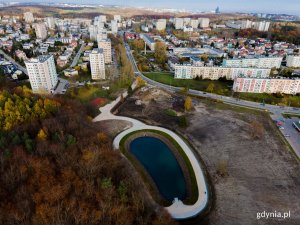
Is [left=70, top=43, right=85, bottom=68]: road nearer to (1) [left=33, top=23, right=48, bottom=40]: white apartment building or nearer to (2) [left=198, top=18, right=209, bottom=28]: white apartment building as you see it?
(1) [left=33, top=23, right=48, bottom=40]: white apartment building

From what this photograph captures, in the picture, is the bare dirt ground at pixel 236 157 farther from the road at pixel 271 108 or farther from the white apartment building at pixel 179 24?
the white apartment building at pixel 179 24

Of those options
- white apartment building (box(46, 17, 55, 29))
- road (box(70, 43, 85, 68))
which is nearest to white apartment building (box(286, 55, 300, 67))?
road (box(70, 43, 85, 68))

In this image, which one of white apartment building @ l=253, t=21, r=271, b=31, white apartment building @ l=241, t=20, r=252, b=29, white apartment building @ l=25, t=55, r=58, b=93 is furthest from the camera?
white apartment building @ l=241, t=20, r=252, b=29

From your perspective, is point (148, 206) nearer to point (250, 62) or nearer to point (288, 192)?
point (288, 192)

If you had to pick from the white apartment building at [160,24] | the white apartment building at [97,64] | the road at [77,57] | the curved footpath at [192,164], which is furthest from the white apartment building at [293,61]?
the white apartment building at [160,24]

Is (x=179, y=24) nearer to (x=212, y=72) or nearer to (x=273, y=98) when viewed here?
(x=212, y=72)

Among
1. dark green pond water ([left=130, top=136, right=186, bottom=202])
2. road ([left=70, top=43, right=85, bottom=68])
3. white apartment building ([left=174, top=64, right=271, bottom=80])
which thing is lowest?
dark green pond water ([left=130, top=136, right=186, bottom=202])

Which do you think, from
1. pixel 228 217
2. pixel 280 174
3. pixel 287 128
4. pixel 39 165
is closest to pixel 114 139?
pixel 39 165

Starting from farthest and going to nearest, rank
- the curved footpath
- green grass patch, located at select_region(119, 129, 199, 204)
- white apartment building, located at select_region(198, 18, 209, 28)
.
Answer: white apartment building, located at select_region(198, 18, 209, 28) → green grass patch, located at select_region(119, 129, 199, 204) → the curved footpath
